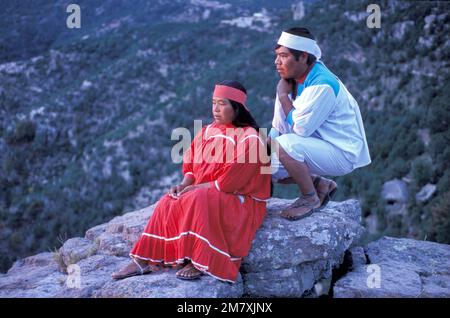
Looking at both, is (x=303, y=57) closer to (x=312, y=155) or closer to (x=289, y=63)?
(x=289, y=63)

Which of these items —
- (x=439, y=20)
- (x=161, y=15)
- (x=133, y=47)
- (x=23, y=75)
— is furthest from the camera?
(x=161, y=15)

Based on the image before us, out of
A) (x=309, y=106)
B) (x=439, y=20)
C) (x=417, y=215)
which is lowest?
(x=417, y=215)

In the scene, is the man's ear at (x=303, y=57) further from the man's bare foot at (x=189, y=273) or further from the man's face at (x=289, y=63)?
the man's bare foot at (x=189, y=273)

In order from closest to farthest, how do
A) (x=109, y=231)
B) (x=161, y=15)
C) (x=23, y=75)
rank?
(x=109, y=231) < (x=23, y=75) < (x=161, y=15)

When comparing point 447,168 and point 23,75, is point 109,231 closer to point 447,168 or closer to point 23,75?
point 447,168

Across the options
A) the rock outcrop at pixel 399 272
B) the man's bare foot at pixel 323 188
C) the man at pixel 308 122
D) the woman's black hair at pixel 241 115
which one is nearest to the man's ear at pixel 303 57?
the man at pixel 308 122

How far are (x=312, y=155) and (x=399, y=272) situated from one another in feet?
3.54

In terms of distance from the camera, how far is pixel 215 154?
321 cm

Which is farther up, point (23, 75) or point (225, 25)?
point (225, 25)

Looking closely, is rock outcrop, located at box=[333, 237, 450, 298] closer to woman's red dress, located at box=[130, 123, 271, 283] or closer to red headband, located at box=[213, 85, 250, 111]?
woman's red dress, located at box=[130, 123, 271, 283]

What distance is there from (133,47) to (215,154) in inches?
903

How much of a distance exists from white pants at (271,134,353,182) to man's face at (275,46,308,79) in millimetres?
474

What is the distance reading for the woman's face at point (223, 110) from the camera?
3.25 m

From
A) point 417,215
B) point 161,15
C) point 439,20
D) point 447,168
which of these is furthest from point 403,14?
point 161,15
